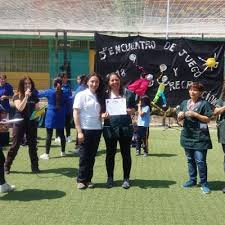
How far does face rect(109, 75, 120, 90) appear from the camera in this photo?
742cm

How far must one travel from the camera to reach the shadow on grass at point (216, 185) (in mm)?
7633

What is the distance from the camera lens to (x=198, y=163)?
24.3ft

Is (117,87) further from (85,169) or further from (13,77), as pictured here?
(13,77)

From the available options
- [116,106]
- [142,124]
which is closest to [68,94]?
[142,124]

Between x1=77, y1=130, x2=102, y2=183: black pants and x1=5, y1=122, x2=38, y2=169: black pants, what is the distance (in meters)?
1.42

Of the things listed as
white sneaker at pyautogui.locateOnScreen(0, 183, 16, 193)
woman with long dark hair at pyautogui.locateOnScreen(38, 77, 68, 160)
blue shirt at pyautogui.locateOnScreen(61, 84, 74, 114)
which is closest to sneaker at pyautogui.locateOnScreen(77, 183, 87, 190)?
white sneaker at pyautogui.locateOnScreen(0, 183, 16, 193)

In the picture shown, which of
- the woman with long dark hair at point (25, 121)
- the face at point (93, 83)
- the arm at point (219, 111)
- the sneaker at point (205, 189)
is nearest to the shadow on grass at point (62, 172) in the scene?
the woman with long dark hair at point (25, 121)

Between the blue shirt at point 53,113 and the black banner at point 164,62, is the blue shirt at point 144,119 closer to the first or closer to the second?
the blue shirt at point 53,113

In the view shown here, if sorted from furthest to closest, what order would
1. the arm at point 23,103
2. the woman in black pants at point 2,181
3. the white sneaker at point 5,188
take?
the arm at point 23,103
the white sneaker at point 5,188
the woman in black pants at point 2,181

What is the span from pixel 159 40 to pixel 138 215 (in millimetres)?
9024

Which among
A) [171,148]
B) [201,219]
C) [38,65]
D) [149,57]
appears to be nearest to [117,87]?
[201,219]

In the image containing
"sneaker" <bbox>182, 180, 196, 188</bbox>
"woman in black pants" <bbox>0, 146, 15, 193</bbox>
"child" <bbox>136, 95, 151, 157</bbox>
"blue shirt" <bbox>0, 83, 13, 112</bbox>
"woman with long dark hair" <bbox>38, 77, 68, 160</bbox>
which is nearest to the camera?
"woman in black pants" <bbox>0, 146, 15, 193</bbox>

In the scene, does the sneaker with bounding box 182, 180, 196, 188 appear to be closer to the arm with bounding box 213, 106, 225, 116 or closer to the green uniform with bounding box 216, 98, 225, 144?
the green uniform with bounding box 216, 98, 225, 144

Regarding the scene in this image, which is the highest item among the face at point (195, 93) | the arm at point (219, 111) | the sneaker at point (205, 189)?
the face at point (195, 93)
